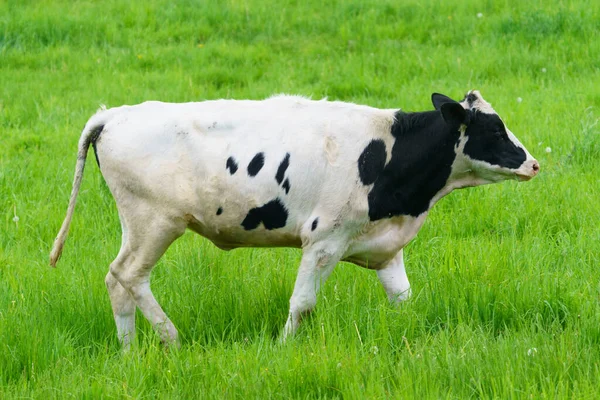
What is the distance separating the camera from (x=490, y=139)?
5.13 m

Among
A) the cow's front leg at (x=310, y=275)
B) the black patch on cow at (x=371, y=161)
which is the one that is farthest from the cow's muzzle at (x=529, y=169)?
the cow's front leg at (x=310, y=275)

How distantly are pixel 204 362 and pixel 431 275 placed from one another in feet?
Answer: 5.75

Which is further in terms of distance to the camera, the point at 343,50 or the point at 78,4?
the point at 78,4

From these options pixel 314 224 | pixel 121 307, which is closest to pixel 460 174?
pixel 314 224

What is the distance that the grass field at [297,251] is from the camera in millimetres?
4227

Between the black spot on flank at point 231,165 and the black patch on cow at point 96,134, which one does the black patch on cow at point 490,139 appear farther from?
the black patch on cow at point 96,134

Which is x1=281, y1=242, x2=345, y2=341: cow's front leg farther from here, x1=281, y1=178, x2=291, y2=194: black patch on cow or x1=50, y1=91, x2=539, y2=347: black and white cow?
x1=281, y1=178, x2=291, y2=194: black patch on cow

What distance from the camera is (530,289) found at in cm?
507

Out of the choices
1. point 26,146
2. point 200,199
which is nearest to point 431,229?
point 200,199

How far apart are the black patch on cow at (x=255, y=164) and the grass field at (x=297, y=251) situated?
78 centimetres

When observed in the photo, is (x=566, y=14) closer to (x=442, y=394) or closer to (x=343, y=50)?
→ (x=343, y=50)

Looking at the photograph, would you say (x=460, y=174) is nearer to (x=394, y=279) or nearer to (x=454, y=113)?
(x=454, y=113)

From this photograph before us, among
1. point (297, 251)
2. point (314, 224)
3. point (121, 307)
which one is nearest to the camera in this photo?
point (314, 224)

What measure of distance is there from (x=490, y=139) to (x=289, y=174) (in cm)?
114
